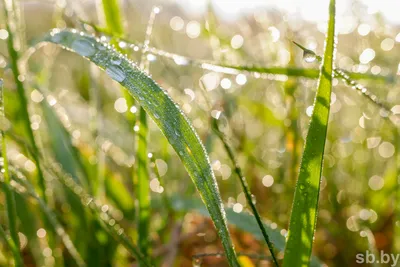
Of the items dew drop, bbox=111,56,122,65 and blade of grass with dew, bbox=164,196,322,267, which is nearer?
dew drop, bbox=111,56,122,65

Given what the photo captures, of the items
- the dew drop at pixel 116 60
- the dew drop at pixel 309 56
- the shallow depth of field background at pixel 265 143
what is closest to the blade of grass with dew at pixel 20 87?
the shallow depth of field background at pixel 265 143

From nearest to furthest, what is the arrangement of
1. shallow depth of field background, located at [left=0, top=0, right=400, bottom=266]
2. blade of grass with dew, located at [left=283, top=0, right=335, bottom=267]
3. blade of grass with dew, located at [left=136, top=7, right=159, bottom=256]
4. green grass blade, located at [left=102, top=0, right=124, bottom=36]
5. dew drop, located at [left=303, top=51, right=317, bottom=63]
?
1. blade of grass with dew, located at [left=283, top=0, right=335, bottom=267]
2. dew drop, located at [left=303, top=51, right=317, bottom=63]
3. blade of grass with dew, located at [left=136, top=7, right=159, bottom=256]
4. green grass blade, located at [left=102, top=0, right=124, bottom=36]
5. shallow depth of field background, located at [left=0, top=0, right=400, bottom=266]

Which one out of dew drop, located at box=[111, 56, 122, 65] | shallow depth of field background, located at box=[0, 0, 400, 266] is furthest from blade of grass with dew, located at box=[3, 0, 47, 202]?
dew drop, located at box=[111, 56, 122, 65]

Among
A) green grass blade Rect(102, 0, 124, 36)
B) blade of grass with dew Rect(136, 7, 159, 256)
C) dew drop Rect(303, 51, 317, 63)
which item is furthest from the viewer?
green grass blade Rect(102, 0, 124, 36)

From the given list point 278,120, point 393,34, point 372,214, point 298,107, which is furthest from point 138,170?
point 393,34

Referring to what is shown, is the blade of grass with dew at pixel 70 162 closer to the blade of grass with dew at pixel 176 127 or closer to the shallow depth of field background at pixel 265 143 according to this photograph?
the shallow depth of field background at pixel 265 143

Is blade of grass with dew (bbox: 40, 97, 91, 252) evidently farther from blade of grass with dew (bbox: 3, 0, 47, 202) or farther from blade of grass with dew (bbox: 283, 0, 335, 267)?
blade of grass with dew (bbox: 283, 0, 335, 267)
